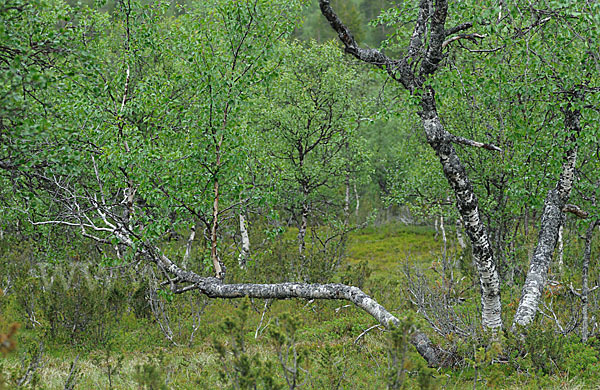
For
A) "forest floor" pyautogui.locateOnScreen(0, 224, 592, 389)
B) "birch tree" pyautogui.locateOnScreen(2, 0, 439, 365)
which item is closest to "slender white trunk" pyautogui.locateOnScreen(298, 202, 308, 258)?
"forest floor" pyautogui.locateOnScreen(0, 224, 592, 389)

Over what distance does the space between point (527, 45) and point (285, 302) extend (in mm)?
8092

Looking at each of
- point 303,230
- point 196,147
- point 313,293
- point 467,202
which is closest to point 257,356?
point 313,293

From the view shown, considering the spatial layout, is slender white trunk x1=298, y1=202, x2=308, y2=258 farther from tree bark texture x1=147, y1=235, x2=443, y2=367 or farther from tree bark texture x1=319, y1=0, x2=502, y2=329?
tree bark texture x1=319, y1=0, x2=502, y2=329

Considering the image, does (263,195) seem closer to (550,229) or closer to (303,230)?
(550,229)

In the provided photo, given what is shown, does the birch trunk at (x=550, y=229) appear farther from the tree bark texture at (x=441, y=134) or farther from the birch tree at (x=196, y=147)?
the birch tree at (x=196, y=147)

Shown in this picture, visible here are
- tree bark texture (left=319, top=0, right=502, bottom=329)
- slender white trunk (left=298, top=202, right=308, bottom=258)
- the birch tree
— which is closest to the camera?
tree bark texture (left=319, top=0, right=502, bottom=329)

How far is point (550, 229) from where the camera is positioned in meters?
6.59

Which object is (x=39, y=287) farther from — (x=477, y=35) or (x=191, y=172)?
(x=477, y=35)

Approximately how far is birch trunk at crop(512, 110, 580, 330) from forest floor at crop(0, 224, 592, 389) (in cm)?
115

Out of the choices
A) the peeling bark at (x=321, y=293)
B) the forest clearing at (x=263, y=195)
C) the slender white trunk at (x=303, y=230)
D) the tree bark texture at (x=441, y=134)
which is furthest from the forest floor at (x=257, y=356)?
the slender white trunk at (x=303, y=230)

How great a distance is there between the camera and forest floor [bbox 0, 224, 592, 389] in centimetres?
371

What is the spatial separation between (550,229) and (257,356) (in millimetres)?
5068

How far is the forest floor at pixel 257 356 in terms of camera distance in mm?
3709

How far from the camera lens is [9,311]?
10.0 metres
